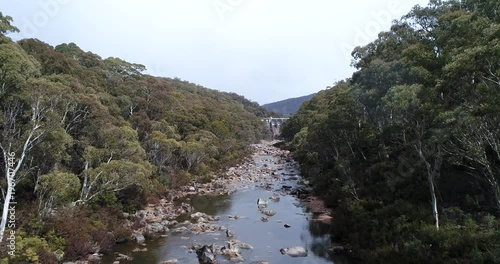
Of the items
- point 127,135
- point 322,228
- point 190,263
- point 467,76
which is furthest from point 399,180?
point 127,135

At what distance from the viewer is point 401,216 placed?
19.2m

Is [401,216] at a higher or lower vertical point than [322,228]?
higher

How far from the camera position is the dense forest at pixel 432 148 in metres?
14.2

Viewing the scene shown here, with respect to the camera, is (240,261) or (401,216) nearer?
(401,216)

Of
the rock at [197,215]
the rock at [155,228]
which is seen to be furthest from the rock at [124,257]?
the rock at [197,215]

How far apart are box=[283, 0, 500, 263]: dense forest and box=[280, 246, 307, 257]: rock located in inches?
117

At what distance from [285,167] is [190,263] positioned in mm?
47585

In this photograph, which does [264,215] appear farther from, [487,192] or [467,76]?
[467,76]

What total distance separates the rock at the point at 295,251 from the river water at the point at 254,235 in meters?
0.33

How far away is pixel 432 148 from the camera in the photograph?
18344 millimetres

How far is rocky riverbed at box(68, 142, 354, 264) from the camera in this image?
2167cm

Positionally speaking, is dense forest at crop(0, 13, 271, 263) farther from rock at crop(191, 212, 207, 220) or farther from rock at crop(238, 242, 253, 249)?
rock at crop(238, 242, 253, 249)

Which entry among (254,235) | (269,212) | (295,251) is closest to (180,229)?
(254,235)

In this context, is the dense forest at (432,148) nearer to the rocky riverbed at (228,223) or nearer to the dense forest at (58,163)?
the rocky riverbed at (228,223)
